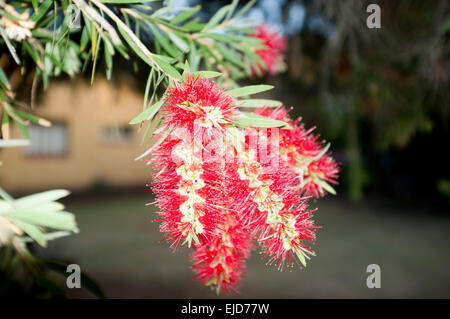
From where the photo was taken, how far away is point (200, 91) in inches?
→ 24.2

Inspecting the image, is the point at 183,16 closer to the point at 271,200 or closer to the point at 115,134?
the point at 271,200

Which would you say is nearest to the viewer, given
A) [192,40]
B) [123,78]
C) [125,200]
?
[192,40]

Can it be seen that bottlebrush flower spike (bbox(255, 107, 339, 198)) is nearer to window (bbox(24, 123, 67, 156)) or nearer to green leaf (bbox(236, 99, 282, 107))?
green leaf (bbox(236, 99, 282, 107))

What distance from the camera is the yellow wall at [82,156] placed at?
9.00 meters

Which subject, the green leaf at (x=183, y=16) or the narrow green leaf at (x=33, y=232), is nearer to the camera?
the narrow green leaf at (x=33, y=232)

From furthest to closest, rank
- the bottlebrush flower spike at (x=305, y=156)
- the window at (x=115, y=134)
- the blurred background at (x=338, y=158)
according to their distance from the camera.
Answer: the window at (x=115, y=134), the blurred background at (x=338, y=158), the bottlebrush flower spike at (x=305, y=156)

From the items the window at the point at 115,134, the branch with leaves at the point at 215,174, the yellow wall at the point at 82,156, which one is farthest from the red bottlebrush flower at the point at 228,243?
the window at the point at 115,134

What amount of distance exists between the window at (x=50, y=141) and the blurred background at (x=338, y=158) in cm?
3

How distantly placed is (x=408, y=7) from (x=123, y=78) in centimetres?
231

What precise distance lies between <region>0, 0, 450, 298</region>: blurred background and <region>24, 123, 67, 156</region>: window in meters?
0.03

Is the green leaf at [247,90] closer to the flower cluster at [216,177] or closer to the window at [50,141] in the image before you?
the flower cluster at [216,177]

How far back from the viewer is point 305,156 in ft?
2.49

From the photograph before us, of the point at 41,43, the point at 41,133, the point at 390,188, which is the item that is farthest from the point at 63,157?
the point at 41,43
